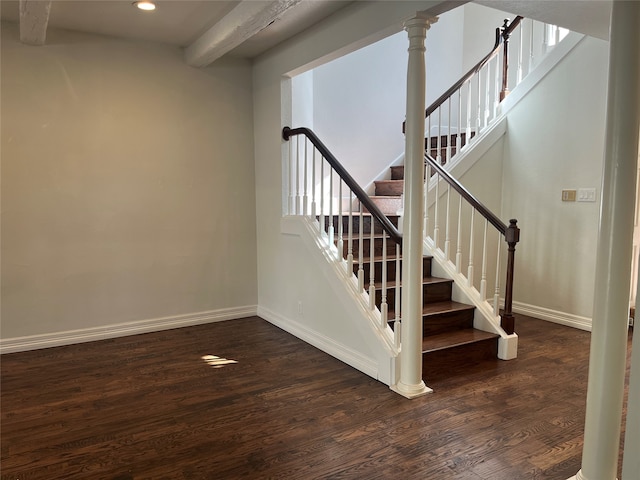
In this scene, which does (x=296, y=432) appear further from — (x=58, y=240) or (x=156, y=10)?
(x=156, y=10)

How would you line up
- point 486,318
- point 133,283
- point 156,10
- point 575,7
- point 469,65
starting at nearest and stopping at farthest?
point 575,7, point 156,10, point 486,318, point 133,283, point 469,65

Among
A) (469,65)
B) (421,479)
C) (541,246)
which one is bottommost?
(421,479)

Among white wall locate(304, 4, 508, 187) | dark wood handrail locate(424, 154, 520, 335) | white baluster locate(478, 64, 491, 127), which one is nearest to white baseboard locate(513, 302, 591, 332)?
dark wood handrail locate(424, 154, 520, 335)

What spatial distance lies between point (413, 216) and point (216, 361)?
1.79m

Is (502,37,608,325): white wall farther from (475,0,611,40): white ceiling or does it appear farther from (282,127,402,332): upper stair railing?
(282,127,402,332): upper stair railing

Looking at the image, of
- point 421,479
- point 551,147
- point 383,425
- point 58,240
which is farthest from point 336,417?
point 551,147

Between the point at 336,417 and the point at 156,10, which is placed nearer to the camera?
the point at 336,417

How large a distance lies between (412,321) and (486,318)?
1024 millimetres

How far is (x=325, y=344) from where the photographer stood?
369 centimetres

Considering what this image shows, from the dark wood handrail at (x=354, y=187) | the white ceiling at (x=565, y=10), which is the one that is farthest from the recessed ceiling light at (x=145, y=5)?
the white ceiling at (x=565, y=10)

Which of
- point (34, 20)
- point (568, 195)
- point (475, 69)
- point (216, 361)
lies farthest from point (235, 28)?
point (568, 195)

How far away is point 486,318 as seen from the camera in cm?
362

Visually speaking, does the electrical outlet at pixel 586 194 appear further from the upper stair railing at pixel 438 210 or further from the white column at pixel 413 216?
the white column at pixel 413 216

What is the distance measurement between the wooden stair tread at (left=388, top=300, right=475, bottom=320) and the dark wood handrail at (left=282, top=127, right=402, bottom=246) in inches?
29.2
